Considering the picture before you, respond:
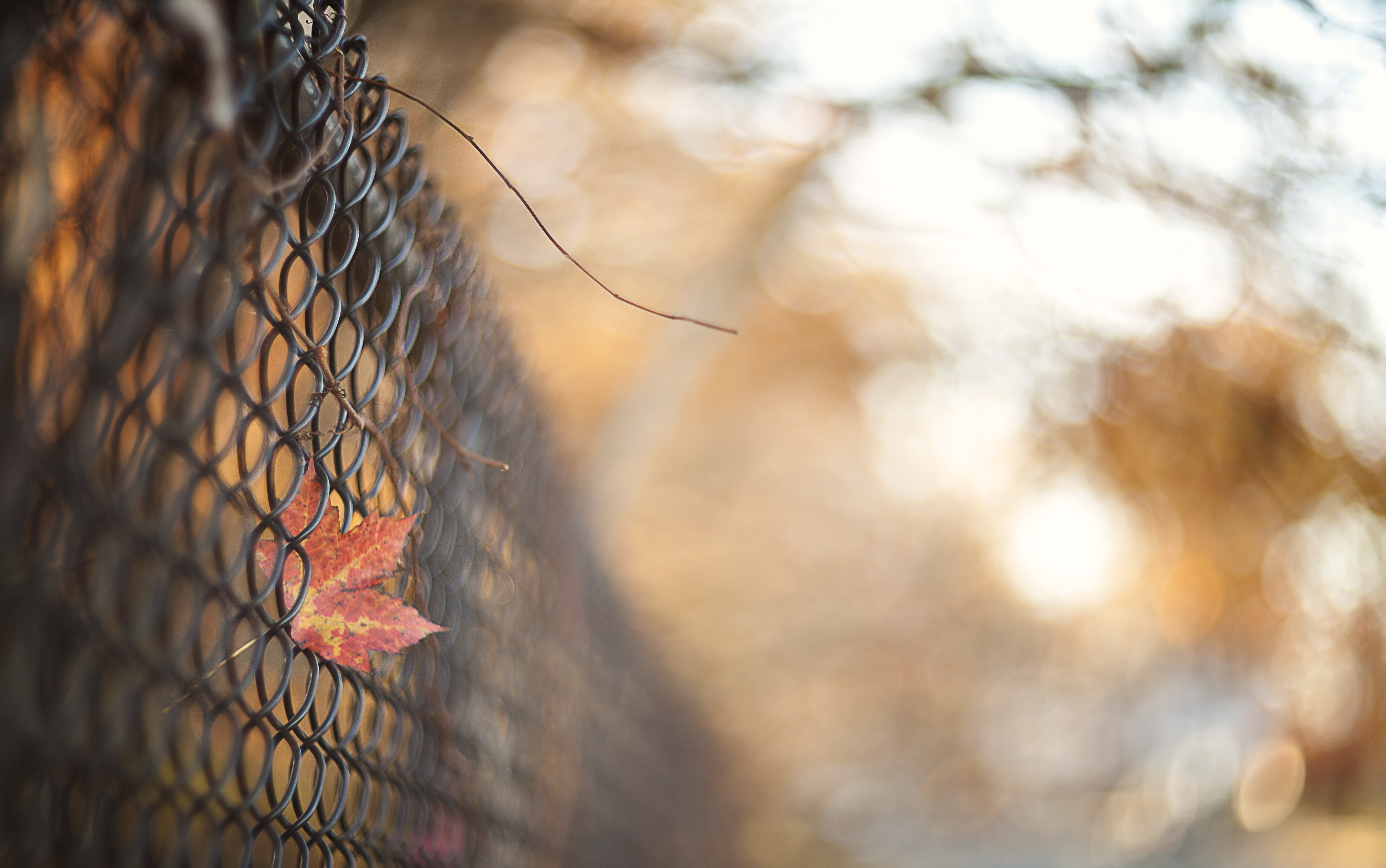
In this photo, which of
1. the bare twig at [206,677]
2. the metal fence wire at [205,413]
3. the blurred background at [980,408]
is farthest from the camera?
the blurred background at [980,408]

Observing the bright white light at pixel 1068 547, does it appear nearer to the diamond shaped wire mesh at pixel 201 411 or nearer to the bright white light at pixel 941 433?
the bright white light at pixel 941 433

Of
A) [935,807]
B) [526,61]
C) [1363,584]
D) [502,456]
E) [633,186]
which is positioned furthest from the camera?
[935,807]

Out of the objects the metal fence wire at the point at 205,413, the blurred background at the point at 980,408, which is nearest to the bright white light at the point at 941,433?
the blurred background at the point at 980,408

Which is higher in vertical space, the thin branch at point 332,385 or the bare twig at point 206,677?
the thin branch at point 332,385

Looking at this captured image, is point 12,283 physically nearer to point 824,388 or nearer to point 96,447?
point 96,447

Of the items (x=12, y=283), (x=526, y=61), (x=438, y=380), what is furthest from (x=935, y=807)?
(x=12, y=283)

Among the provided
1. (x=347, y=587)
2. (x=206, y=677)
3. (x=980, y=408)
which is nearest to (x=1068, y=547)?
(x=980, y=408)

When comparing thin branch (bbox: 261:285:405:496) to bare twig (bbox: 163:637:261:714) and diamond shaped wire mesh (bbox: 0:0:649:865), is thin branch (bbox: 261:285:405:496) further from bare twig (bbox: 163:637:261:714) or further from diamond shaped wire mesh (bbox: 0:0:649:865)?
bare twig (bbox: 163:637:261:714)

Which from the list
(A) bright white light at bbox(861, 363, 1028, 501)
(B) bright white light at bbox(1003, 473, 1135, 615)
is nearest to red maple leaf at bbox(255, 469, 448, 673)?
(B) bright white light at bbox(1003, 473, 1135, 615)
